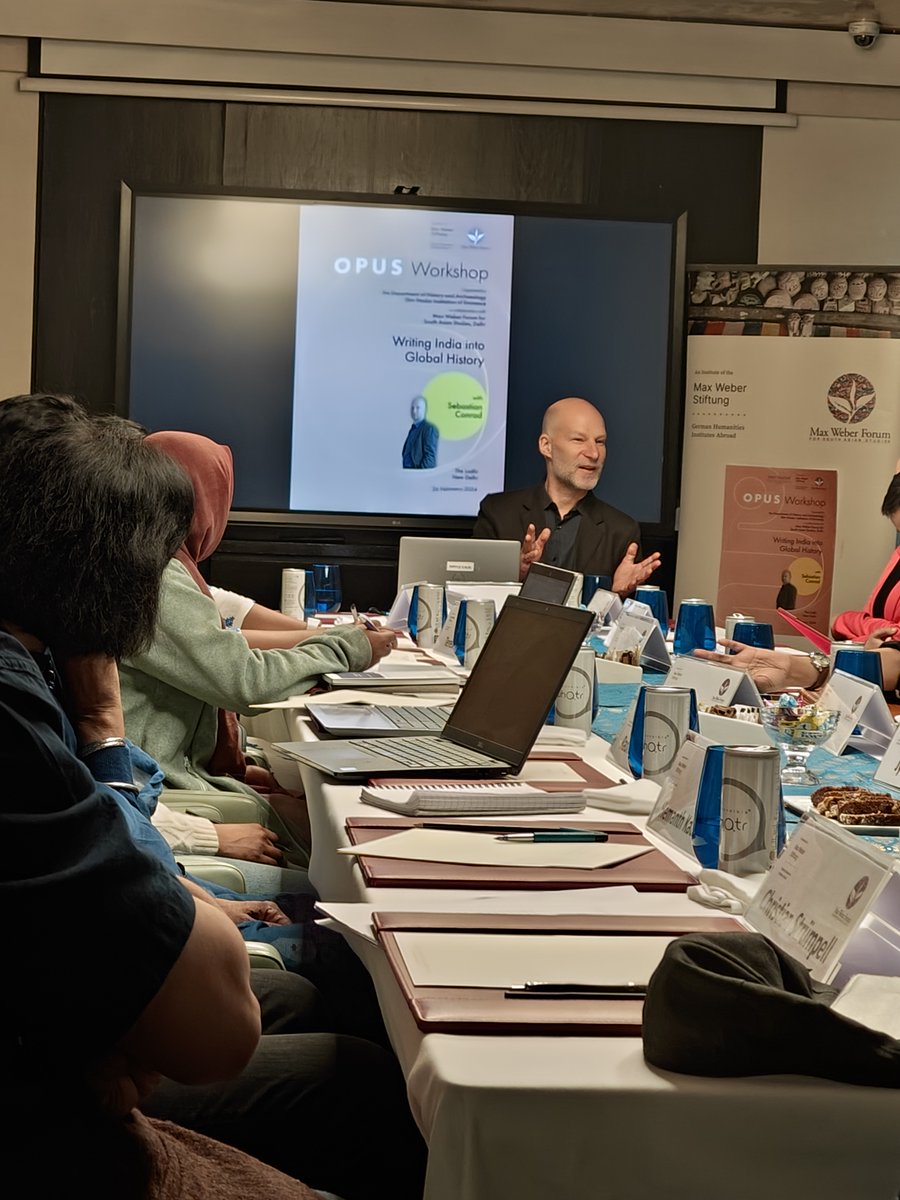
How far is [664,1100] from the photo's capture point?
39.9 inches

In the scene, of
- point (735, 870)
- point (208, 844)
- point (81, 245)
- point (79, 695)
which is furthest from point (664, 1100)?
point (81, 245)

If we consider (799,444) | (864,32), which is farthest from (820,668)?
(864,32)

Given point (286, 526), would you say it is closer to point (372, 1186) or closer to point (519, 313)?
point (519, 313)

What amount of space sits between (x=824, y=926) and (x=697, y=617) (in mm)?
2306

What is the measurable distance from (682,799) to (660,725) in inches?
13.7

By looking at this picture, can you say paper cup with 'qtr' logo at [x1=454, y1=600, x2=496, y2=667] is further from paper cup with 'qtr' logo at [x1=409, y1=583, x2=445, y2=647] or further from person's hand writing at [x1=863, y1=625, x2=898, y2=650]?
person's hand writing at [x1=863, y1=625, x2=898, y2=650]

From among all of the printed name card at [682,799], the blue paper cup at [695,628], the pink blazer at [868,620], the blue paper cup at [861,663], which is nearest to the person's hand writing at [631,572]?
the pink blazer at [868,620]

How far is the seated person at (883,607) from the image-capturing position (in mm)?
4855

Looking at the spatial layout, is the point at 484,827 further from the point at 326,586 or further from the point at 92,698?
the point at 326,586

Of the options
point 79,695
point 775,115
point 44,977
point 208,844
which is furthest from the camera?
point 775,115

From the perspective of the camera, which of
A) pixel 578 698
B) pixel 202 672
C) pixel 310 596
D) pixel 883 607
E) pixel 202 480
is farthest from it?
pixel 883 607

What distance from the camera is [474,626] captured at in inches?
135

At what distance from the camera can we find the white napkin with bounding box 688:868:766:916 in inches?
56.9

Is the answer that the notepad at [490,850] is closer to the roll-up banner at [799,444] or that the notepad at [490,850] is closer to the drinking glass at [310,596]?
the drinking glass at [310,596]
